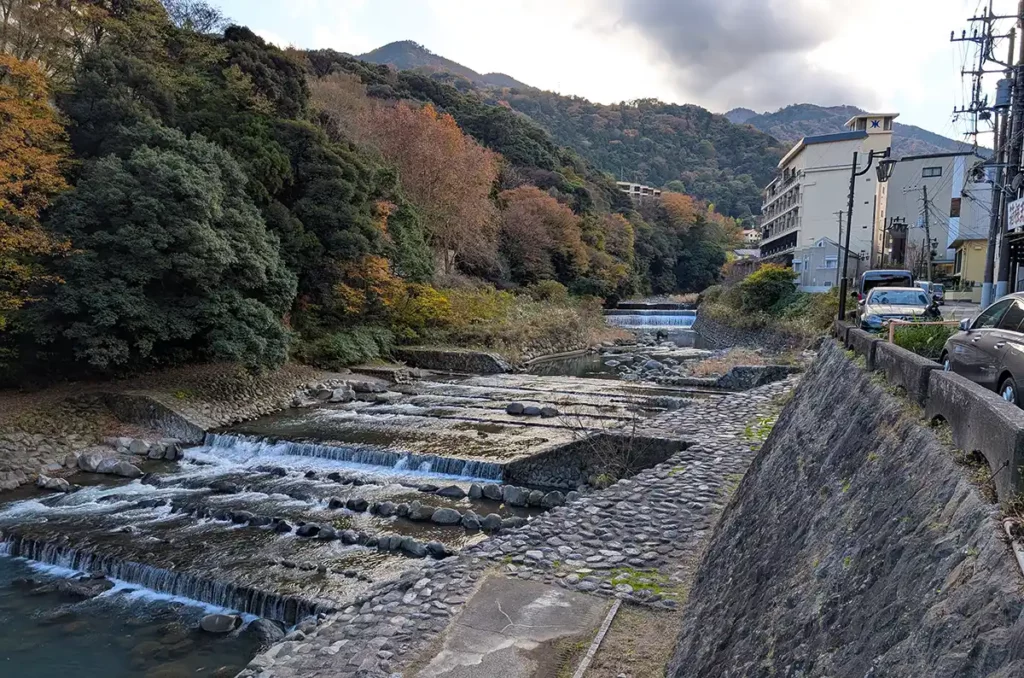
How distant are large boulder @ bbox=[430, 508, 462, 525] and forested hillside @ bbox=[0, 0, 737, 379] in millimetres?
9652

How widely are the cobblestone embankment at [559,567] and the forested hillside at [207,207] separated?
38.6ft

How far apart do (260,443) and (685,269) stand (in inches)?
2608

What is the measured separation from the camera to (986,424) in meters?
2.95

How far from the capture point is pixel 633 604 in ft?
21.0

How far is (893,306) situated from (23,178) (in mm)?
20741

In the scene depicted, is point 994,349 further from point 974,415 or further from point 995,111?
point 995,111

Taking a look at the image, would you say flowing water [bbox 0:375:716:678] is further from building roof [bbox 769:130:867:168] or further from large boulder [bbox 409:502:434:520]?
building roof [bbox 769:130:867:168]

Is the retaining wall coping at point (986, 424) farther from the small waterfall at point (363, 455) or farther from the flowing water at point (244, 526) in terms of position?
the small waterfall at point (363, 455)

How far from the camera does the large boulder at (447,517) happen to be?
1112 cm

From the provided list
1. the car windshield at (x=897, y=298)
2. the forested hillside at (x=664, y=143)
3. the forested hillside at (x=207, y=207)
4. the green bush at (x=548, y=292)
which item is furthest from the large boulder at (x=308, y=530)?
the forested hillside at (x=664, y=143)

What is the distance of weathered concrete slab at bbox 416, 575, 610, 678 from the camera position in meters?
5.50

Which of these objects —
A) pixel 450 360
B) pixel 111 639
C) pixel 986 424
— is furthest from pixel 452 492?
pixel 450 360

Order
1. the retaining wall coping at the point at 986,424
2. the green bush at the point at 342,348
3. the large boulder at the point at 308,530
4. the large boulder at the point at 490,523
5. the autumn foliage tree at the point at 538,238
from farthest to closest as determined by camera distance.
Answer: the autumn foliage tree at the point at 538,238 → the green bush at the point at 342,348 → the large boulder at the point at 490,523 → the large boulder at the point at 308,530 → the retaining wall coping at the point at 986,424

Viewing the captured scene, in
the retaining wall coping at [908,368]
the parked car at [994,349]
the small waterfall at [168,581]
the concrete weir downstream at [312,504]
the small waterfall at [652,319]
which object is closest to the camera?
the retaining wall coping at [908,368]
